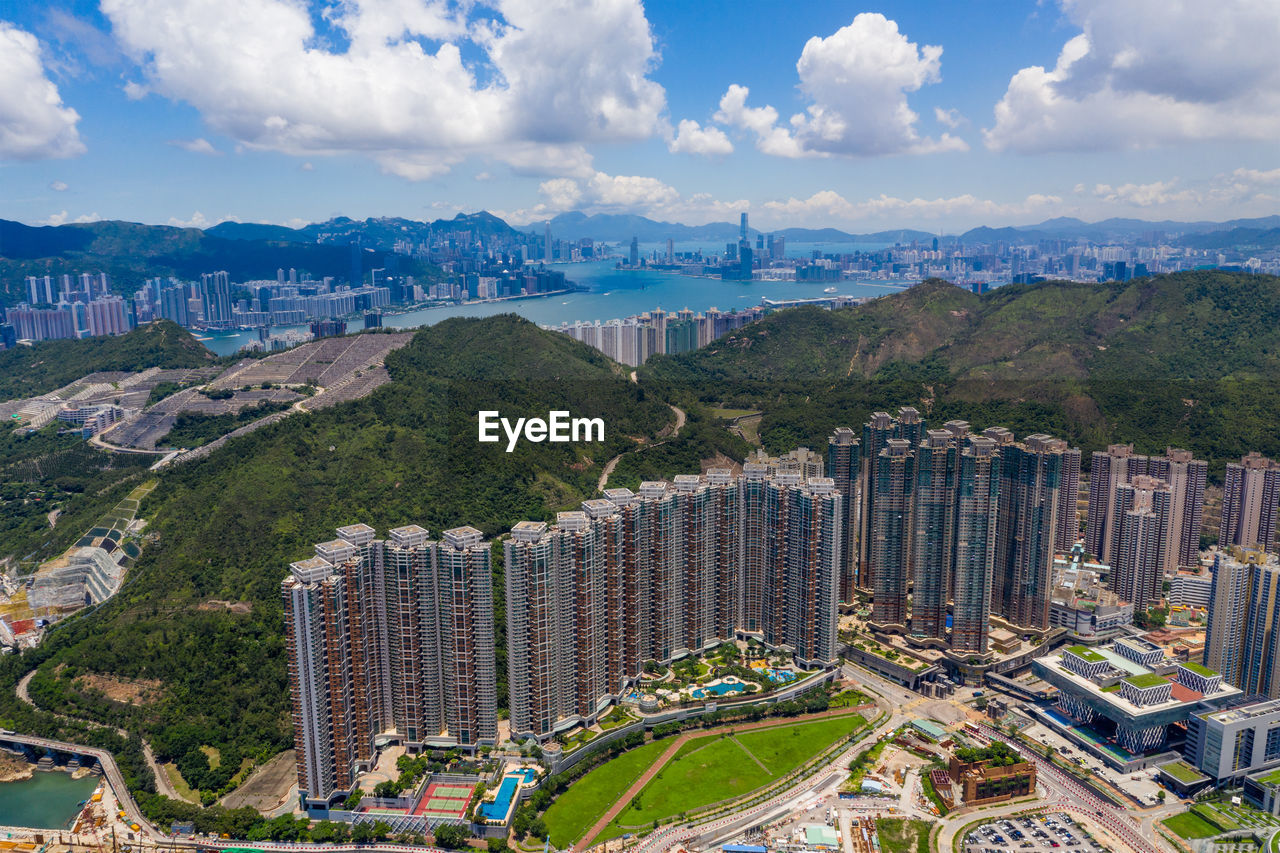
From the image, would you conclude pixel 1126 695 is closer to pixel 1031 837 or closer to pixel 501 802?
pixel 1031 837

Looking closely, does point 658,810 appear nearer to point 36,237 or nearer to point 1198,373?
point 1198,373

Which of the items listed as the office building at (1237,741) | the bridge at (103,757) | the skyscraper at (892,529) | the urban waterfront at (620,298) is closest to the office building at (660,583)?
the skyscraper at (892,529)

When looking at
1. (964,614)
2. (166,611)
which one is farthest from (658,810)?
(166,611)

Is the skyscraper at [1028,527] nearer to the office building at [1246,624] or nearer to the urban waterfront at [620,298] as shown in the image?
the office building at [1246,624]

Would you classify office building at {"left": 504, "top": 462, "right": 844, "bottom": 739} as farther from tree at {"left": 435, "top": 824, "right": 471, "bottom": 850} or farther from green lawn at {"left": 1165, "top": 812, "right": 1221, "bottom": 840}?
green lawn at {"left": 1165, "top": 812, "right": 1221, "bottom": 840}

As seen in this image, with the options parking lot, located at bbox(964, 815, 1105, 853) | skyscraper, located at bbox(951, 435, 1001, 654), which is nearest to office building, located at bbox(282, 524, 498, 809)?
parking lot, located at bbox(964, 815, 1105, 853)

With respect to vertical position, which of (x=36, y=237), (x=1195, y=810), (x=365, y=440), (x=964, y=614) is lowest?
(x=1195, y=810)
